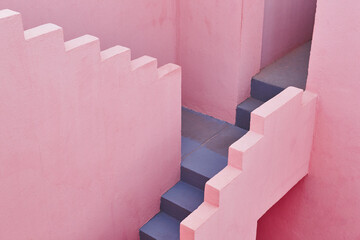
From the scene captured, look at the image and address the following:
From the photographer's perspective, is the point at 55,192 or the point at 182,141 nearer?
the point at 55,192

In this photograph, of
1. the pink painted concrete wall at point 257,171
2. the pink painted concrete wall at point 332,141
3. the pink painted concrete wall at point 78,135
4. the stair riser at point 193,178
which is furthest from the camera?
the stair riser at point 193,178

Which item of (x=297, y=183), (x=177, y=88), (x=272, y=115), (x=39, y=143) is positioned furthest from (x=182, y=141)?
(x=39, y=143)

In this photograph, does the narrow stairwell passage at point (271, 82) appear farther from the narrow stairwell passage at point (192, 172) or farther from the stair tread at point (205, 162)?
the stair tread at point (205, 162)

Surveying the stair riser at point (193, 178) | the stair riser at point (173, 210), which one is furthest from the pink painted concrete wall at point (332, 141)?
the stair riser at point (173, 210)

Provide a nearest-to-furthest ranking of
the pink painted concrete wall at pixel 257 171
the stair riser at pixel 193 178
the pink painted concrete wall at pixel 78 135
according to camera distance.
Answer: the pink painted concrete wall at pixel 78 135
the pink painted concrete wall at pixel 257 171
the stair riser at pixel 193 178

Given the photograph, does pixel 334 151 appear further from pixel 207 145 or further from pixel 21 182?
pixel 21 182

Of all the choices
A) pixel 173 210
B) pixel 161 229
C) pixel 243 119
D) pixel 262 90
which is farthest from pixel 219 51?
pixel 161 229

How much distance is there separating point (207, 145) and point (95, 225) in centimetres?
179

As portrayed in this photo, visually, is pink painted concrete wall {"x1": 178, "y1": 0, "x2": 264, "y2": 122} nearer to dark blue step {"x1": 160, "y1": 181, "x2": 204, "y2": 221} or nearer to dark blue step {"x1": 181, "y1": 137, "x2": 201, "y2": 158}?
dark blue step {"x1": 181, "y1": 137, "x2": 201, "y2": 158}

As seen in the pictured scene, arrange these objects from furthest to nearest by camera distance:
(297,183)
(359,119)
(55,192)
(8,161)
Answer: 1. (297,183)
2. (359,119)
3. (55,192)
4. (8,161)

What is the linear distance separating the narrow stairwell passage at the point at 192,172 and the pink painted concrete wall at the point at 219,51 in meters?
0.36

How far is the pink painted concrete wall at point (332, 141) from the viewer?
4.70 metres

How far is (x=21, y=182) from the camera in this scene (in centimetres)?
398

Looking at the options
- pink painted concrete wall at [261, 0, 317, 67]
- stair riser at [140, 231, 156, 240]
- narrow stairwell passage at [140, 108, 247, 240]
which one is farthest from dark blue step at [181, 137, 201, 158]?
pink painted concrete wall at [261, 0, 317, 67]
